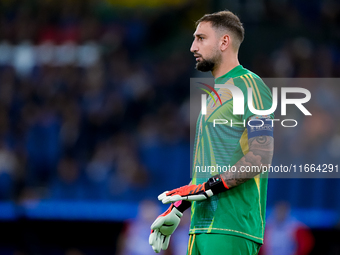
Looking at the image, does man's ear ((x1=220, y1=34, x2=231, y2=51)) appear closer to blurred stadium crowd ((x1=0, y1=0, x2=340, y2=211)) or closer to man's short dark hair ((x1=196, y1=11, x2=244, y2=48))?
man's short dark hair ((x1=196, y1=11, x2=244, y2=48))

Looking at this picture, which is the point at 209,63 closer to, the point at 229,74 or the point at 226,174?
the point at 229,74

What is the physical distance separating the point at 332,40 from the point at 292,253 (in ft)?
16.1

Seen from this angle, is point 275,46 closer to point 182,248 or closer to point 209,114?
point 182,248

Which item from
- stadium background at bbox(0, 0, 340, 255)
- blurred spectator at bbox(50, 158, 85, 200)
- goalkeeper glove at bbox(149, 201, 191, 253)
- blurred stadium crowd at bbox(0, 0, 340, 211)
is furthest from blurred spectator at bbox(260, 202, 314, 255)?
goalkeeper glove at bbox(149, 201, 191, 253)

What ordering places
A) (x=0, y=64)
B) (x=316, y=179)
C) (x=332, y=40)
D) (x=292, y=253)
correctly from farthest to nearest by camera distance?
(x=0, y=64)
(x=332, y=40)
(x=316, y=179)
(x=292, y=253)

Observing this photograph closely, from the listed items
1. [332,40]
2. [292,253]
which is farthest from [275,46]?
[292,253]

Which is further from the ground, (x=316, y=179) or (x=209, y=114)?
(x=209, y=114)

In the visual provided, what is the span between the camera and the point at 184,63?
1088cm

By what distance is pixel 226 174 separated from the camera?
128 inches

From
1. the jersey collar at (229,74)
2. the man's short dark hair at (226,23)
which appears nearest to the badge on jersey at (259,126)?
the jersey collar at (229,74)

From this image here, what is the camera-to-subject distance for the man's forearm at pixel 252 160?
317 centimetres

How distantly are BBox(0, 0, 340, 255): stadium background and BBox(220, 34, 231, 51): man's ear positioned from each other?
4.82 meters

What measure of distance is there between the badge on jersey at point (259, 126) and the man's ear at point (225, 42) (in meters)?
0.67

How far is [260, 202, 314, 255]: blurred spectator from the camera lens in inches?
308
